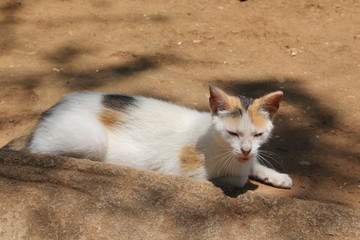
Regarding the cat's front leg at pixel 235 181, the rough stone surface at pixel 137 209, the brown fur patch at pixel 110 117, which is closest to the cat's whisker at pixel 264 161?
the cat's front leg at pixel 235 181

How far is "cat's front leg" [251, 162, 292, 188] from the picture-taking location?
377 cm

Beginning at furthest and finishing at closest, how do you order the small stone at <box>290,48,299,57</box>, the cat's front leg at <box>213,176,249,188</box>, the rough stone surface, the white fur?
the small stone at <box>290,48,299,57</box>
the white fur
the cat's front leg at <box>213,176,249,188</box>
the rough stone surface

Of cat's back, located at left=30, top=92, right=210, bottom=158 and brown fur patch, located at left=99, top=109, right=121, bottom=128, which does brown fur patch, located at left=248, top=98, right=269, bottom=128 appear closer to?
cat's back, located at left=30, top=92, right=210, bottom=158

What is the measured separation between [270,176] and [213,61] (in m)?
2.56

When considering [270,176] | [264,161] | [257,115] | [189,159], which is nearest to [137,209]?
[189,159]

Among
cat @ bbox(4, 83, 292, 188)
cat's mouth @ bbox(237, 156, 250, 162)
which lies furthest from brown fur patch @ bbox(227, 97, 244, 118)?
cat's mouth @ bbox(237, 156, 250, 162)

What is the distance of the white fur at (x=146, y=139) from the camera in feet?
12.0

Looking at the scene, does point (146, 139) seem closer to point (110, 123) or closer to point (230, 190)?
point (110, 123)

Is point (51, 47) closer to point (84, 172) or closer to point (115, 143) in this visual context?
point (115, 143)

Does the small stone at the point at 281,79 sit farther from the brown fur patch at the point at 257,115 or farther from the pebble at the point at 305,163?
the brown fur patch at the point at 257,115

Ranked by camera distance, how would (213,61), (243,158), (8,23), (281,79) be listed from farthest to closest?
(8,23)
(213,61)
(281,79)
(243,158)

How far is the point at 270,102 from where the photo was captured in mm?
3389

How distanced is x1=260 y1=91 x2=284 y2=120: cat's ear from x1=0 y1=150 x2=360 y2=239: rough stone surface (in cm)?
70

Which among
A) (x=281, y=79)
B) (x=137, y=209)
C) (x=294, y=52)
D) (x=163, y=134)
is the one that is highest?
(x=137, y=209)
